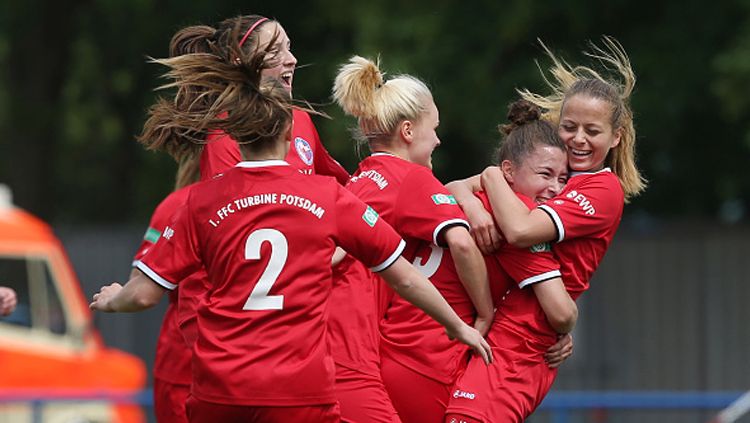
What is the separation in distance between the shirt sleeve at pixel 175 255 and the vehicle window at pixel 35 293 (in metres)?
7.96

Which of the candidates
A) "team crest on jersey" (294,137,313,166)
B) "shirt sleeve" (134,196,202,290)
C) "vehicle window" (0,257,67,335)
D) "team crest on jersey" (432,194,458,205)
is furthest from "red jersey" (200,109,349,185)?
"vehicle window" (0,257,67,335)

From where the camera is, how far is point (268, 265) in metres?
4.66

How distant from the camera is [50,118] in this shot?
18.3m

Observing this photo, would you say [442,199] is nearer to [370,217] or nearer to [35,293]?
[370,217]

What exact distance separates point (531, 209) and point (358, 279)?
686 millimetres

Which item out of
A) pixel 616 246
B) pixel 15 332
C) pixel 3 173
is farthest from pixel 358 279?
pixel 3 173

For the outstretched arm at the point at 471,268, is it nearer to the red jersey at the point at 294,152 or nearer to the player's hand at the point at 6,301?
the red jersey at the point at 294,152

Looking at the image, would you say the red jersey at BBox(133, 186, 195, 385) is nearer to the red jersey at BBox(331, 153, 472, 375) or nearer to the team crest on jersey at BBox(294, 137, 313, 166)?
the team crest on jersey at BBox(294, 137, 313, 166)

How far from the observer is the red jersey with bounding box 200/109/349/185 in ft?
18.4

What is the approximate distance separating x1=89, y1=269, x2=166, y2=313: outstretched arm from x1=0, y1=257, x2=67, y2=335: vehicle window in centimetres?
770

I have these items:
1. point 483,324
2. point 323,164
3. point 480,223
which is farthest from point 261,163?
point 323,164

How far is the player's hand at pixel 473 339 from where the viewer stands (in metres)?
4.84

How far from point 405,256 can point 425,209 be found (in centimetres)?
24

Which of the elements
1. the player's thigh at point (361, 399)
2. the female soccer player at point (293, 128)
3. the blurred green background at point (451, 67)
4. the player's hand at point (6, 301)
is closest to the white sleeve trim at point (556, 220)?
the player's thigh at point (361, 399)
